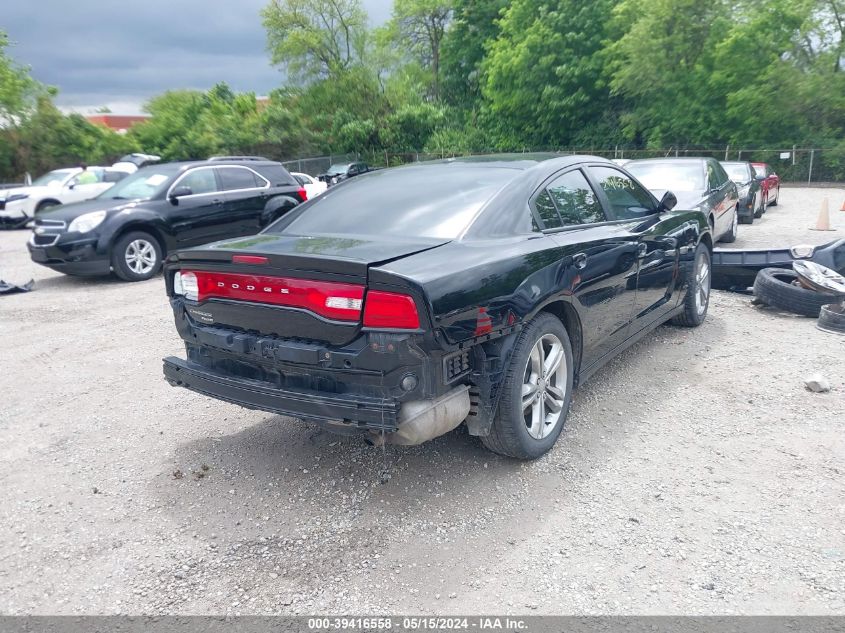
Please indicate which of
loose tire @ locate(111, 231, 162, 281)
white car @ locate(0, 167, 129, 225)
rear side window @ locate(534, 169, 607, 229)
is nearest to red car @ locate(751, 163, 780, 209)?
rear side window @ locate(534, 169, 607, 229)

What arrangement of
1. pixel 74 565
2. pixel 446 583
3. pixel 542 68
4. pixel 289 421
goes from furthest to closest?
pixel 542 68
pixel 289 421
pixel 74 565
pixel 446 583

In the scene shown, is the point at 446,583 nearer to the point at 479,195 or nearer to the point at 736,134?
the point at 479,195

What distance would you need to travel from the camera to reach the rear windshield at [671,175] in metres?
9.20

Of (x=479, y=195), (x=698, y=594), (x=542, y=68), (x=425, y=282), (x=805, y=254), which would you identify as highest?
(x=542, y=68)

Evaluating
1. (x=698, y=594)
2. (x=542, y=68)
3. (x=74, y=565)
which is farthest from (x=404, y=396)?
(x=542, y=68)

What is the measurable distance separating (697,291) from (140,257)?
7.35m

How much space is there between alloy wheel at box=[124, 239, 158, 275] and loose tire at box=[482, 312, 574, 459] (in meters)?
7.46

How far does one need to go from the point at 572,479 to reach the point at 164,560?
202cm

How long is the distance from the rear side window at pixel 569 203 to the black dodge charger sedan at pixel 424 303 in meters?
0.01

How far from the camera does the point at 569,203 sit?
426cm

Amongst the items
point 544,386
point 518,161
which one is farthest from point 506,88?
point 544,386

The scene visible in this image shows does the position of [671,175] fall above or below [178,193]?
below

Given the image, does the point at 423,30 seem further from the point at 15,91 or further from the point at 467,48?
the point at 15,91

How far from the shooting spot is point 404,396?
298 cm
